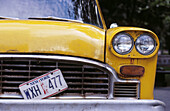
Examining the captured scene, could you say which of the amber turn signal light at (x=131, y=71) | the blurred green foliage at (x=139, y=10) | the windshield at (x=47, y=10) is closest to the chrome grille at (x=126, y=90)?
the amber turn signal light at (x=131, y=71)

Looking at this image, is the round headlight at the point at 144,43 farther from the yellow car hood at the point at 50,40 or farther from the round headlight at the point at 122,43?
the yellow car hood at the point at 50,40

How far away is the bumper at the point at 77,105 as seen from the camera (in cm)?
228

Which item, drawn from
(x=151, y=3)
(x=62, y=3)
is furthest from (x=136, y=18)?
(x=62, y=3)

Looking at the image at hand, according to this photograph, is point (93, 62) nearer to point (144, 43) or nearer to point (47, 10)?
point (144, 43)

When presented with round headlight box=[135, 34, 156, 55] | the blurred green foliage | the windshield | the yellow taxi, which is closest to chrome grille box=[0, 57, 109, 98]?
the yellow taxi

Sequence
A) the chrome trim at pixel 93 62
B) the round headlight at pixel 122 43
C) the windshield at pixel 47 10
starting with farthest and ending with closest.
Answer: the windshield at pixel 47 10 < the round headlight at pixel 122 43 < the chrome trim at pixel 93 62

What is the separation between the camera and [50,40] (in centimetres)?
266

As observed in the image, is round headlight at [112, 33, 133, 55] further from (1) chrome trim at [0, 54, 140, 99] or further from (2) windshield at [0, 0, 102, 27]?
(2) windshield at [0, 0, 102, 27]

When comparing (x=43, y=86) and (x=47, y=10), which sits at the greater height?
(x=47, y=10)

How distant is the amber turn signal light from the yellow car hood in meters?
0.23

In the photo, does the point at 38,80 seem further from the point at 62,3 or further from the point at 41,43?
the point at 62,3

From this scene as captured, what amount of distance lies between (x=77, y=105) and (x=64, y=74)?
1.71 ft

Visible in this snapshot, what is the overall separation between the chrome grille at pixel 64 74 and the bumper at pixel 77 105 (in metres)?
0.42

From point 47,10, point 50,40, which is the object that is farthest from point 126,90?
point 47,10
